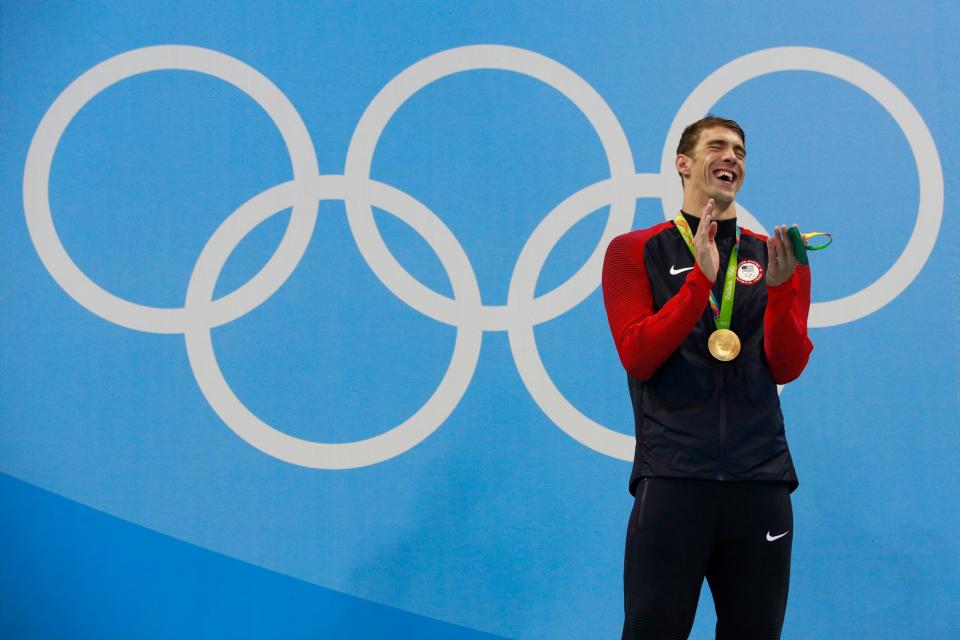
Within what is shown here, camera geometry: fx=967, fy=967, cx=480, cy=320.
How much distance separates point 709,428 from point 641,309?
301 millimetres

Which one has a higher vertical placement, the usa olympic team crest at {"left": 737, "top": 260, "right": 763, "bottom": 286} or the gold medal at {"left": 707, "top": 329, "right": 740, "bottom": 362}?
the usa olympic team crest at {"left": 737, "top": 260, "right": 763, "bottom": 286}

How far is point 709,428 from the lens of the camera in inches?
82.2

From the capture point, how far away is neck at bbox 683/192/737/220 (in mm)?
2256

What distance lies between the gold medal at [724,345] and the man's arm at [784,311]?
8 centimetres

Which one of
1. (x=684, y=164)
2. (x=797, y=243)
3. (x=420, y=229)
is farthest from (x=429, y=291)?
(x=797, y=243)

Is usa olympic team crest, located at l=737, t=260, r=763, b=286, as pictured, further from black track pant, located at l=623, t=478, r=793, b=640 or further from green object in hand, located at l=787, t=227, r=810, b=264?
black track pant, located at l=623, t=478, r=793, b=640

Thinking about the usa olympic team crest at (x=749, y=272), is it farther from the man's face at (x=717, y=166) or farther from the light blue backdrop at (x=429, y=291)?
the light blue backdrop at (x=429, y=291)

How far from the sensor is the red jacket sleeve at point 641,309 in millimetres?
1998

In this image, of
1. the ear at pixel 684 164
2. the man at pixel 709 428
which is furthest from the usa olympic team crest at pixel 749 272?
the ear at pixel 684 164

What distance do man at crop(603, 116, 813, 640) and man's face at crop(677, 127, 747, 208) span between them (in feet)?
0.04

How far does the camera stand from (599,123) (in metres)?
3.43

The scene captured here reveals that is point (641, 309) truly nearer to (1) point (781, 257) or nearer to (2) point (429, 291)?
(1) point (781, 257)

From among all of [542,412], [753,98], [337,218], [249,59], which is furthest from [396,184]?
[753,98]

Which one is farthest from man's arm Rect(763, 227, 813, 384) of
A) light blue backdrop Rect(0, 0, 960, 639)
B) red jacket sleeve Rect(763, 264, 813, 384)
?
light blue backdrop Rect(0, 0, 960, 639)
